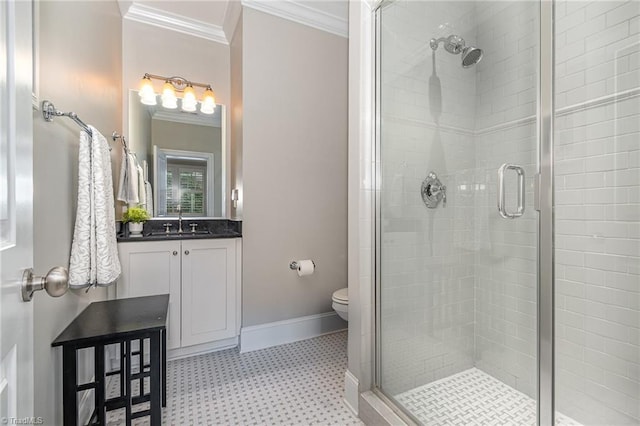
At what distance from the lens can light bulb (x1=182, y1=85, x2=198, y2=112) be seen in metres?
2.55

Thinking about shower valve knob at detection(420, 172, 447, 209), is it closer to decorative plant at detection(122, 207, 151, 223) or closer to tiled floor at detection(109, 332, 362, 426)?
tiled floor at detection(109, 332, 362, 426)

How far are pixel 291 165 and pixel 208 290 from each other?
1.15 m

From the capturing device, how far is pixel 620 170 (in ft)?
4.52

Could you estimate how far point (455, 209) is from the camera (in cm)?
185

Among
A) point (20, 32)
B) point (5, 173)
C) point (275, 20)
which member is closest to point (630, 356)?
point (5, 173)

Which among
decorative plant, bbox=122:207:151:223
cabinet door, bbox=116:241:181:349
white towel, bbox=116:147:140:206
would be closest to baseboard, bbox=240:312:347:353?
cabinet door, bbox=116:241:181:349

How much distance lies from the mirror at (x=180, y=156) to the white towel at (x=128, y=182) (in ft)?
0.83

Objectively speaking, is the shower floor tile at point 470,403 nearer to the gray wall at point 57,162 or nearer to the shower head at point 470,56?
the gray wall at point 57,162

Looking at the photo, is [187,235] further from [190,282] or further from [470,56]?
[470,56]

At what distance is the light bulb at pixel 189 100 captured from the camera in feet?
8.37

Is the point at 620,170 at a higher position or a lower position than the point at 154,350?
higher

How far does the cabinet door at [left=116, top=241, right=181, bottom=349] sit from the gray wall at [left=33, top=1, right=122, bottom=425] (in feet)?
0.97

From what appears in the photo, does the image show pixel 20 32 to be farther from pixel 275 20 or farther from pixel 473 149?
pixel 275 20

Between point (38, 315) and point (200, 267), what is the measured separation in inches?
46.4
